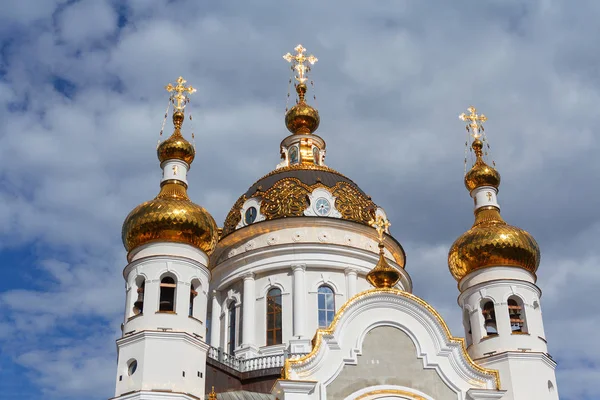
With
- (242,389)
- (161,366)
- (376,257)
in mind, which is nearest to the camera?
(161,366)

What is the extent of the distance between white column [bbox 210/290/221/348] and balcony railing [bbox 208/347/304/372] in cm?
195

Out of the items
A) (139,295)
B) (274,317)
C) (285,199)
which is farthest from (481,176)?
(139,295)

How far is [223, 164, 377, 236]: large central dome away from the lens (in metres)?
21.0

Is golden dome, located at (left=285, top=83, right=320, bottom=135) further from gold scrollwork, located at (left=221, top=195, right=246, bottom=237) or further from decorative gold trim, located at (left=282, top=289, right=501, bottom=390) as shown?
decorative gold trim, located at (left=282, top=289, right=501, bottom=390)

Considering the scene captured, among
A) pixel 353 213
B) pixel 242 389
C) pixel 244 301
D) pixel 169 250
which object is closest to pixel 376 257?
pixel 353 213

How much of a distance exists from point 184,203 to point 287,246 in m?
3.98

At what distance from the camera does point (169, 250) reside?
16.5 m

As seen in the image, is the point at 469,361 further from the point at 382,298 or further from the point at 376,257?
the point at 376,257

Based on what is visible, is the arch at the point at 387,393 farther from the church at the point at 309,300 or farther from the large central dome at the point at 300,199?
the large central dome at the point at 300,199

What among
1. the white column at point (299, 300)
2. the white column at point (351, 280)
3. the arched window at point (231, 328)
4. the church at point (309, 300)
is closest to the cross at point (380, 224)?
the church at point (309, 300)

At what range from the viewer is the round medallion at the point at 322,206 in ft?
68.8

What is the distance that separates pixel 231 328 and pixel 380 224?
5913mm

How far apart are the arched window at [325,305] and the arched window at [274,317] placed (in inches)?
40.0

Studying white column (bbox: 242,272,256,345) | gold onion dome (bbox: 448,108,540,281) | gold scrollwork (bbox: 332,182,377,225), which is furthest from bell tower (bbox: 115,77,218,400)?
gold onion dome (bbox: 448,108,540,281)
